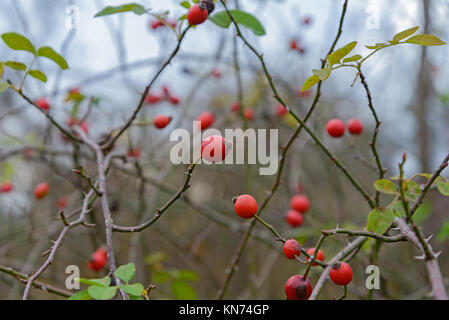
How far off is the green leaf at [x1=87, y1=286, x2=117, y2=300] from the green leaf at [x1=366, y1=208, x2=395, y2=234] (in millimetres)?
587

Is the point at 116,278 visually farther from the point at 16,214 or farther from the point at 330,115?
the point at 16,214

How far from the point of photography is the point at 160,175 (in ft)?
7.70

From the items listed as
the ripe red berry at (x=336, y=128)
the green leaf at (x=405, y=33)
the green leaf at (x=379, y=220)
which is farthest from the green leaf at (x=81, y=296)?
the ripe red berry at (x=336, y=128)

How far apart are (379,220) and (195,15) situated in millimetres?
698

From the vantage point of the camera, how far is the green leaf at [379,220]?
2.95 feet

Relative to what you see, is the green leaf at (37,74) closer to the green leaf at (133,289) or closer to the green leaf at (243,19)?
the green leaf at (243,19)

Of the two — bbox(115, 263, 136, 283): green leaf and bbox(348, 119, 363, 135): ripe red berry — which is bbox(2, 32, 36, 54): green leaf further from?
bbox(348, 119, 363, 135): ripe red berry

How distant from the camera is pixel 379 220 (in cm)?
91

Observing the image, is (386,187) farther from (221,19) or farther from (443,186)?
(221,19)

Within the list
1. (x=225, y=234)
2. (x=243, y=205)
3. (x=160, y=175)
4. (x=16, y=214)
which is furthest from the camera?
(x=225, y=234)

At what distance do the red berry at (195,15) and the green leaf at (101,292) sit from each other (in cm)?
70
